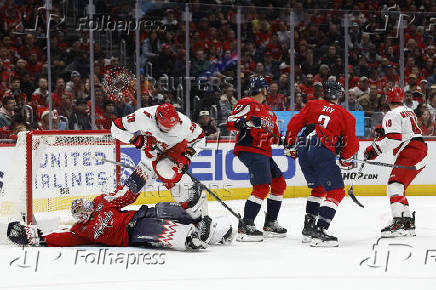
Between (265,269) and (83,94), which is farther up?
(83,94)

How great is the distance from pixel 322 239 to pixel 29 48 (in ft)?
18.2

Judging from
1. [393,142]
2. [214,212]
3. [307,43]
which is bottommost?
[214,212]

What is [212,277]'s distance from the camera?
410 cm

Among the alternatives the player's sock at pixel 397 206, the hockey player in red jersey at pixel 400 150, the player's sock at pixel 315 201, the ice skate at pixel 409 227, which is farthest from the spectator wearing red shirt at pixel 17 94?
the ice skate at pixel 409 227

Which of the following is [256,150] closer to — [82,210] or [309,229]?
[309,229]

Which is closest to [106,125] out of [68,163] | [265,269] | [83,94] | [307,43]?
[83,94]

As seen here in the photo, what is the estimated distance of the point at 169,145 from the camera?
5.15 metres

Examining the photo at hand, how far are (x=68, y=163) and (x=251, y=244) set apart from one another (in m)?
1.76

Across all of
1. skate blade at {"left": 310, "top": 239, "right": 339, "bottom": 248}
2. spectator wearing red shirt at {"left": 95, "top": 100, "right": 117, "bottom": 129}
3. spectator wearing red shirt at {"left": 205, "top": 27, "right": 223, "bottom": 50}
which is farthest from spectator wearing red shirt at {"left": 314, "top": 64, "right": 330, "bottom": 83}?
skate blade at {"left": 310, "top": 239, "right": 339, "bottom": 248}

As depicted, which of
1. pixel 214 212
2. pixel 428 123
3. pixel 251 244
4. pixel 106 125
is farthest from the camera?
pixel 428 123

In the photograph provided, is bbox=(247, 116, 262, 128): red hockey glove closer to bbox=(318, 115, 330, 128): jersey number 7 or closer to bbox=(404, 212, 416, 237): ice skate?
bbox=(318, 115, 330, 128): jersey number 7

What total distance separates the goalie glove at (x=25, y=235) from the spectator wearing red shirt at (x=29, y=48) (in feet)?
14.5

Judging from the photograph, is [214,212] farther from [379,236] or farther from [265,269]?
[265,269]

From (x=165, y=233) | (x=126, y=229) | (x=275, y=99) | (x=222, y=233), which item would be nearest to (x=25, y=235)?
(x=126, y=229)
